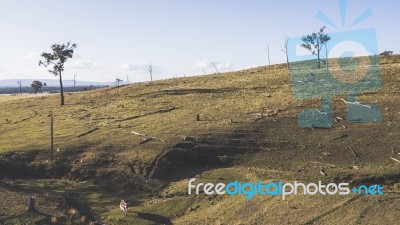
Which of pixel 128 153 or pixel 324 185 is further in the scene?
pixel 128 153

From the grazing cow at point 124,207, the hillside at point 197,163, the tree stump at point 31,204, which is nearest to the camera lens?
the hillside at point 197,163

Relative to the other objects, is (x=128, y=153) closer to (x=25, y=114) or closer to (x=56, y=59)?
(x=25, y=114)

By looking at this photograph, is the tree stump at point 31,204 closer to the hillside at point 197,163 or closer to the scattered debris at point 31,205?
the scattered debris at point 31,205

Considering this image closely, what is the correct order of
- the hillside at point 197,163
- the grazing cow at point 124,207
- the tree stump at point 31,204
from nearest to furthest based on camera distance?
the hillside at point 197,163, the grazing cow at point 124,207, the tree stump at point 31,204

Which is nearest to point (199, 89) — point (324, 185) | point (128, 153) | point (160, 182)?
point (128, 153)

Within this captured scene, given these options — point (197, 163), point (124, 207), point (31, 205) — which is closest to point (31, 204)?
point (31, 205)

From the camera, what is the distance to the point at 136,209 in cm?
2747

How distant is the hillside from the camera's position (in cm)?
2486

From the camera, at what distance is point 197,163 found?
1341 inches

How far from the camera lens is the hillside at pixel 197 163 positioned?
24859mm

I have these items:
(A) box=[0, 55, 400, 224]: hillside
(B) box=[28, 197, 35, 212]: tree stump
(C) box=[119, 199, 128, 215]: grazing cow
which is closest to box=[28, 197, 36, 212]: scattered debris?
(B) box=[28, 197, 35, 212]: tree stump

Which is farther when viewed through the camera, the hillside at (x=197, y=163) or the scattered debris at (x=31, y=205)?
the scattered debris at (x=31, y=205)

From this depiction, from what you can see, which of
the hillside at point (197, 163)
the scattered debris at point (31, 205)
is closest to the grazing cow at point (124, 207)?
the hillside at point (197, 163)

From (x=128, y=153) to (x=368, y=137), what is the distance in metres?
18.7
